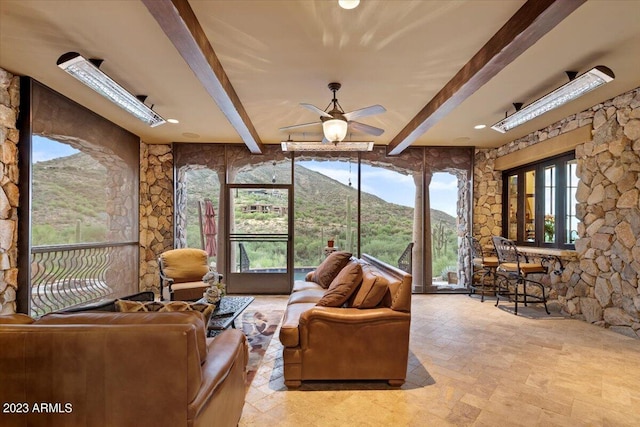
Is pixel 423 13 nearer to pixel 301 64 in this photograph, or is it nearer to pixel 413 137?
pixel 301 64

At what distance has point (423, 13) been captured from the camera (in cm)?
223

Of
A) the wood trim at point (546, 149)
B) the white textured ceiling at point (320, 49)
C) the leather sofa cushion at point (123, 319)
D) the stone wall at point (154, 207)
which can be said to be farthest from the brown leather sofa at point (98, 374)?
the wood trim at point (546, 149)

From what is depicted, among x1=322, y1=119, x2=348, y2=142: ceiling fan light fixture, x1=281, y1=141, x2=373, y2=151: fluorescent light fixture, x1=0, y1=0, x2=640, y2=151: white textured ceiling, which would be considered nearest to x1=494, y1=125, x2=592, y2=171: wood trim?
x1=0, y1=0, x2=640, y2=151: white textured ceiling

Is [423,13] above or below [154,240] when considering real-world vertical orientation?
above

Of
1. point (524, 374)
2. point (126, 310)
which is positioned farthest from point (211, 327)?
point (524, 374)

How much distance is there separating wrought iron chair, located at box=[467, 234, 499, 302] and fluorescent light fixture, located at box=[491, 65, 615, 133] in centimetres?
223

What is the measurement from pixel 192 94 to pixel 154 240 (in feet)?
10.5

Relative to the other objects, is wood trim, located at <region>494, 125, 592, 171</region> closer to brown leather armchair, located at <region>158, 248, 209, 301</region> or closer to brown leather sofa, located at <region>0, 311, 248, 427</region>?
brown leather sofa, located at <region>0, 311, 248, 427</region>

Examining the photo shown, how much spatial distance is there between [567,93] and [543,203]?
2482 millimetres

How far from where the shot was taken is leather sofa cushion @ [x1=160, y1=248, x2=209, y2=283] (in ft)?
14.5

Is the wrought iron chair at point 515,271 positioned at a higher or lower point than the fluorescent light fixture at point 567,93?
lower

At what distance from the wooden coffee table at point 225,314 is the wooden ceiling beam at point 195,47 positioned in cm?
201

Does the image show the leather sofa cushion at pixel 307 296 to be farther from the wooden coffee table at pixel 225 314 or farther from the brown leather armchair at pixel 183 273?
the brown leather armchair at pixel 183 273

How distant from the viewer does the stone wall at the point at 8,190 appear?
10.1 feet
